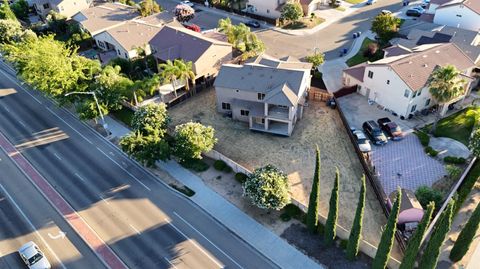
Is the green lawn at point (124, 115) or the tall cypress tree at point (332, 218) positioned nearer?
the tall cypress tree at point (332, 218)

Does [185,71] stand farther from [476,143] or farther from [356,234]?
[476,143]

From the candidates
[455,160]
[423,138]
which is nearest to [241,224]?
[423,138]

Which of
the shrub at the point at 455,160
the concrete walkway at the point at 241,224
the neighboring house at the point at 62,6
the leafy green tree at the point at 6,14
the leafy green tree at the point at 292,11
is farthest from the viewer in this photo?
the neighboring house at the point at 62,6

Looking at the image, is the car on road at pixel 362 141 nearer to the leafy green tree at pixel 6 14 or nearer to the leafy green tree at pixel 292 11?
the leafy green tree at pixel 292 11

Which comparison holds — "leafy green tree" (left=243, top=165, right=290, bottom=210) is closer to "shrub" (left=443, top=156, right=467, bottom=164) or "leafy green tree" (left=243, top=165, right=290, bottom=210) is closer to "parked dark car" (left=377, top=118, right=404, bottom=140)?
"parked dark car" (left=377, top=118, right=404, bottom=140)

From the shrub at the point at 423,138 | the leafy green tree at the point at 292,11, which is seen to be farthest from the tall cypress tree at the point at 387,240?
Answer: the leafy green tree at the point at 292,11

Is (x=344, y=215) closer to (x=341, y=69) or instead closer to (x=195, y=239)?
(x=195, y=239)

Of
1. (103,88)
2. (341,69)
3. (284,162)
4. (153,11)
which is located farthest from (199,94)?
(153,11)

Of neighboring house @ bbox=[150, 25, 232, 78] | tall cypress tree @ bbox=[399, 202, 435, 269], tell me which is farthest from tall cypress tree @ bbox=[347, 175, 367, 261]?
neighboring house @ bbox=[150, 25, 232, 78]
